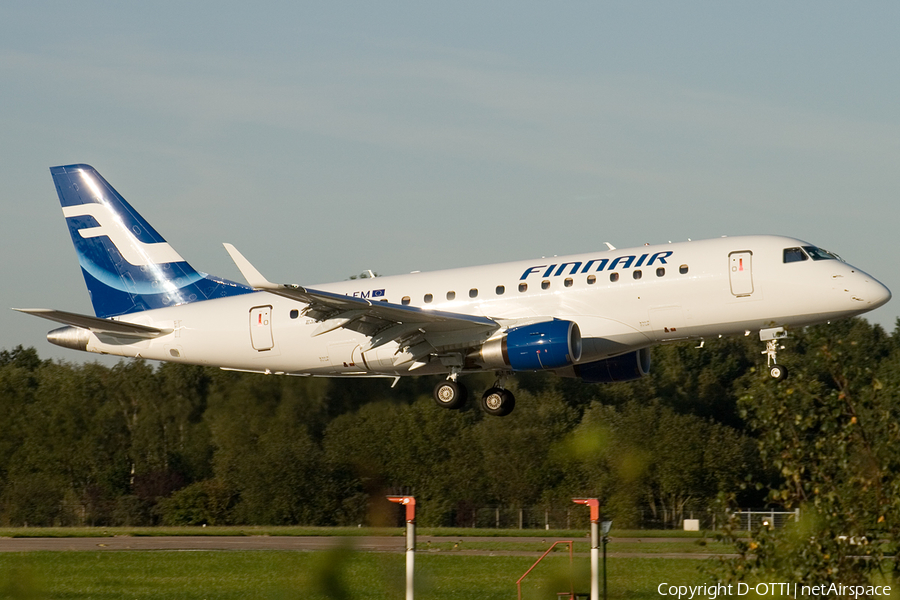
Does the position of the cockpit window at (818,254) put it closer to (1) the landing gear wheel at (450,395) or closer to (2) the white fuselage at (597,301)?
(2) the white fuselage at (597,301)

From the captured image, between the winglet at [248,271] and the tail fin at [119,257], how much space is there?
8.61 m

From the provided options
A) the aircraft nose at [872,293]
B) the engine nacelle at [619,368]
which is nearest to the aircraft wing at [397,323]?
the engine nacelle at [619,368]

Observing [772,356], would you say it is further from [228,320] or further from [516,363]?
[228,320]

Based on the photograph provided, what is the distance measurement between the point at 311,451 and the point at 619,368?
20454mm

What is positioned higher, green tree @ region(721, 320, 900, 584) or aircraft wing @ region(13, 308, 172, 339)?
aircraft wing @ region(13, 308, 172, 339)

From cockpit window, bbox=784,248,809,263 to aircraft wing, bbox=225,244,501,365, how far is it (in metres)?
8.22

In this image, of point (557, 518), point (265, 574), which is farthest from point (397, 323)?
point (557, 518)

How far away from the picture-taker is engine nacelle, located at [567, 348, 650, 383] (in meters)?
34.8

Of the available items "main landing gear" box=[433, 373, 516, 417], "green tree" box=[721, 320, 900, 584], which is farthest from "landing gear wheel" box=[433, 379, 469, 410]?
"green tree" box=[721, 320, 900, 584]

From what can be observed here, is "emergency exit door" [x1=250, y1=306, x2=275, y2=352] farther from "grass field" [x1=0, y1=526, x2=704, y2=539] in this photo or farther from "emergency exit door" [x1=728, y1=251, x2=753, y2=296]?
"emergency exit door" [x1=728, y1=251, x2=753, y2=296]

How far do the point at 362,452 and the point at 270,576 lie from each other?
75.4 ft

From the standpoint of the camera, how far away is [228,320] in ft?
117

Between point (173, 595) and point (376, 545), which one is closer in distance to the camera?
point (173, 595)

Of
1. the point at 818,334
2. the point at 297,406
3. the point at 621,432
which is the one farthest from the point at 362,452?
the point at 818,334
